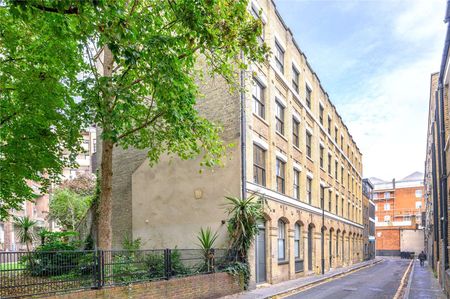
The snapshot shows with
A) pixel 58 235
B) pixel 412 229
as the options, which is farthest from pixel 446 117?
pixel 412 229

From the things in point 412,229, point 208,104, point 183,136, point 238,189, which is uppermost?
point 208,104

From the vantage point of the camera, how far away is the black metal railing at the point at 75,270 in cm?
863

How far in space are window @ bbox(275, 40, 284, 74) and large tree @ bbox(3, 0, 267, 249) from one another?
966cm

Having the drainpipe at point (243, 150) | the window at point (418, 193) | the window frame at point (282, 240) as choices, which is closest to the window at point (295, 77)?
the drainpipe at point (243, 150)

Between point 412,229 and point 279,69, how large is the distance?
59969 millimetres

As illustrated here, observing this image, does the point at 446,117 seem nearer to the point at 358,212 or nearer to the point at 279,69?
the point at 279,69

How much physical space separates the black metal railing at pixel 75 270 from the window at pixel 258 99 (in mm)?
8775

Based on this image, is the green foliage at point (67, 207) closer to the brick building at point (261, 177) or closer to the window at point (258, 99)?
the brick building at point (261, 177)

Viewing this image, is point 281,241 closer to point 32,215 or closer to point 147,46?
point 147,46

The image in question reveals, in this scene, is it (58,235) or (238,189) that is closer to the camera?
(238,189)

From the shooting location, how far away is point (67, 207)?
37.7m

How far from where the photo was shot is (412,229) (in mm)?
70312

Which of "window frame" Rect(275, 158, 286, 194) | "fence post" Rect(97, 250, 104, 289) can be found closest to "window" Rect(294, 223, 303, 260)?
"window frame" Rect(275, 158, 286, 194)

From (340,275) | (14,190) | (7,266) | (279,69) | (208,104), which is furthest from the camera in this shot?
(340,275)
